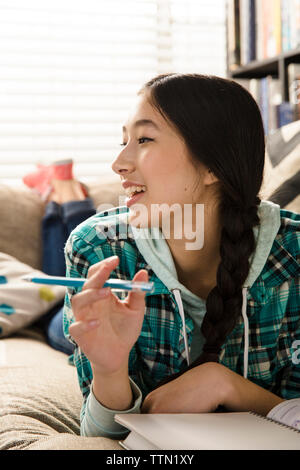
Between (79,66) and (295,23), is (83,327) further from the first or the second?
(79,66)

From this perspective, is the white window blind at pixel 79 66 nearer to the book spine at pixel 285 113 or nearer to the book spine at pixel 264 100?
the book spine at pixel 264 100

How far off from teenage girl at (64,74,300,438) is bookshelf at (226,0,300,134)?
1.14 m

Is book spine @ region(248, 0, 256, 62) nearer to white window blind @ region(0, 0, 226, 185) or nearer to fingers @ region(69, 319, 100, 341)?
white window blind @ region(0, 0, 226, 185)

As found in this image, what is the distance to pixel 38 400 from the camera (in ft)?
3.63

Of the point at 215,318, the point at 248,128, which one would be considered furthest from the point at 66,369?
the point at 248,128

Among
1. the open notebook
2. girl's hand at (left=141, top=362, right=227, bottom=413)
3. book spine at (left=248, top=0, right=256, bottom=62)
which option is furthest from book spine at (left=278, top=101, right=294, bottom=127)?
the open notebook

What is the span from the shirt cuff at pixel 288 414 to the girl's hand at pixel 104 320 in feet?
0.75

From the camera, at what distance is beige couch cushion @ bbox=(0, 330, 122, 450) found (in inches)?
31.3

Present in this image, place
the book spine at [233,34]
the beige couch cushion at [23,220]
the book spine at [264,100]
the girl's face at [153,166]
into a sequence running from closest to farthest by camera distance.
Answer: the girl's face at [153,166] < the beige couch cushion at [23,220] < the book spine at [264,100] < the book spine at [233,34]

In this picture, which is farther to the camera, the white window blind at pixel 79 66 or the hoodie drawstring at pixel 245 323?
the white window blind at pixel 79 66

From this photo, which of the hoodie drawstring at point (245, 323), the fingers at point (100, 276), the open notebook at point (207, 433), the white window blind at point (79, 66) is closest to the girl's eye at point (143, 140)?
the hoodie drawstring at point (245, 323)

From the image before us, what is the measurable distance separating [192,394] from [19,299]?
989 mm

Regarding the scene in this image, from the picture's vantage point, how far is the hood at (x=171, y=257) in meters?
1.03

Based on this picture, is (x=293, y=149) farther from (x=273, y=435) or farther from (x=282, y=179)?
(x=273, y=435)
